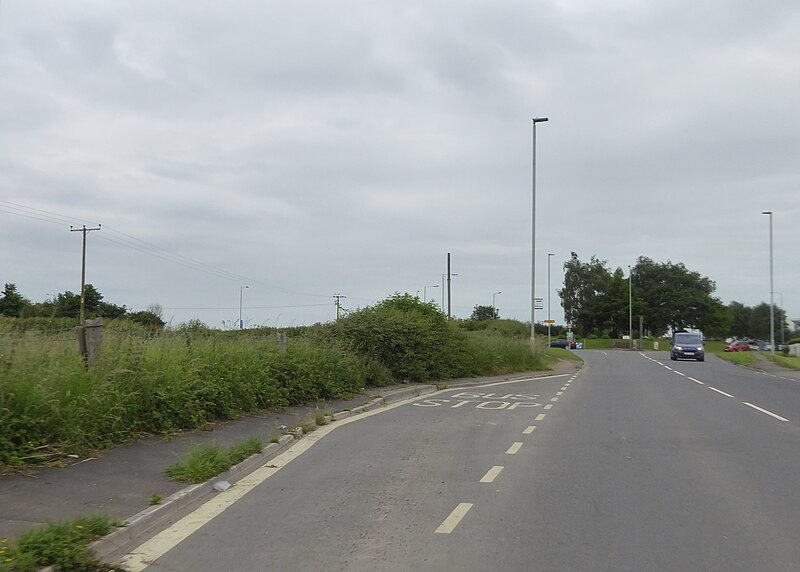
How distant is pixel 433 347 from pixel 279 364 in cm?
948

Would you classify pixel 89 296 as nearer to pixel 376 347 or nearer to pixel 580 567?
pixel 376 347

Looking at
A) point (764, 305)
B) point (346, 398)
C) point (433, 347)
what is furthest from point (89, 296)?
point (764, 305)

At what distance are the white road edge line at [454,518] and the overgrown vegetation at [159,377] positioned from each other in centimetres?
453

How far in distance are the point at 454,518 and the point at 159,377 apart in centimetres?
575

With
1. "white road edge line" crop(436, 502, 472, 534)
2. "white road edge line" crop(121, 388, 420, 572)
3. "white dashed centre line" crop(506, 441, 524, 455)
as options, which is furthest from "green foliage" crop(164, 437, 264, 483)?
"white dashed centre line" crop(506, 441, 524, 455)

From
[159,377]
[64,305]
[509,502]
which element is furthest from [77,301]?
[509,502]

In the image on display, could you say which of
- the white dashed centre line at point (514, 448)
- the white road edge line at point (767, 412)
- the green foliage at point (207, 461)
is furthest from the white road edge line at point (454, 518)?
the white road edge line at point (767, 412)

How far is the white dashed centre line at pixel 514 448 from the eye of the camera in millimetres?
9830

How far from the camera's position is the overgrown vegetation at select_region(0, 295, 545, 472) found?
8.14 metres

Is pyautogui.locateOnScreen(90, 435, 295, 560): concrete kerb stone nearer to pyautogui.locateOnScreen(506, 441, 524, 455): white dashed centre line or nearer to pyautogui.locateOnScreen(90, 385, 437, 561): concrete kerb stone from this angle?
pyautogui.locateOnScreen(90, 385, 437, 561): concrete kerb stone

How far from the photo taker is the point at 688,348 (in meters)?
46.9

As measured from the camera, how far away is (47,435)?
319 inches

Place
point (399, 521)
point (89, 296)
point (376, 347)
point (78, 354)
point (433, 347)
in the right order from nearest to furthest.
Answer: point (399, 521)
point (78, 354)
point (376, 347)
point (433, 347)
point (89, 296)

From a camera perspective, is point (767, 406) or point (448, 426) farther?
point (767, 406)
